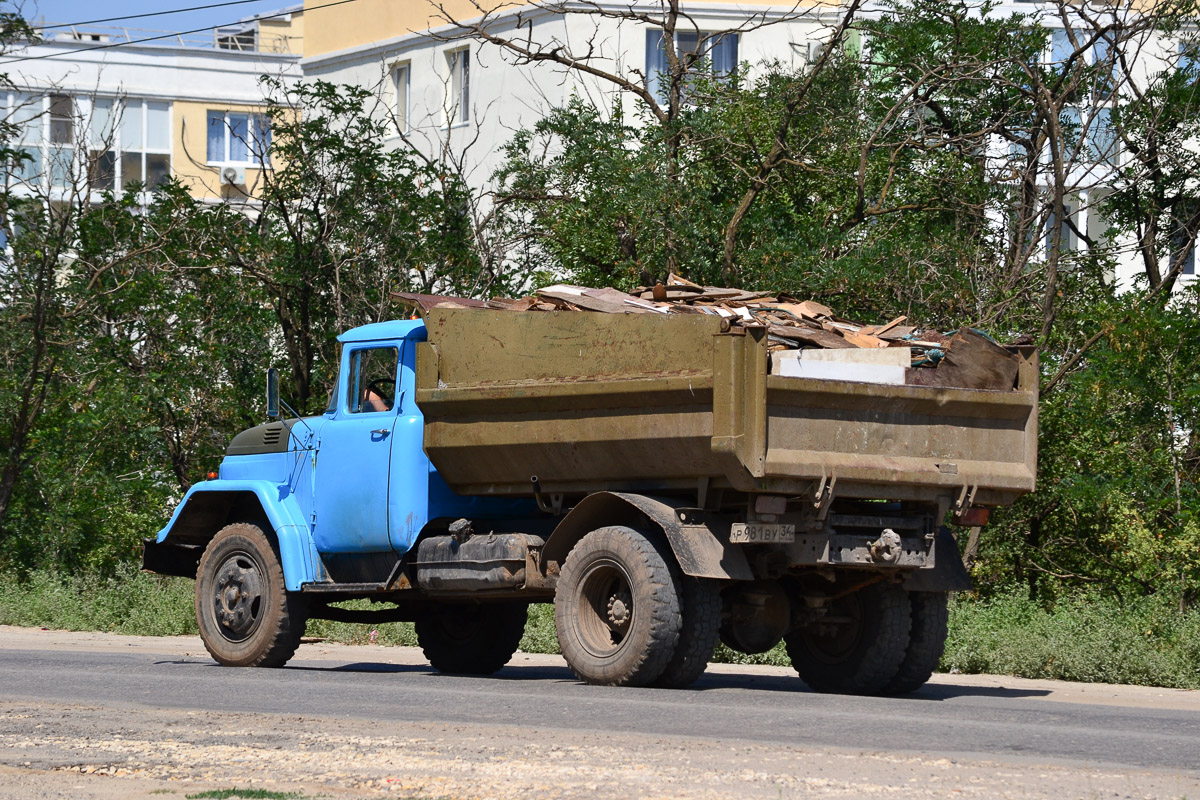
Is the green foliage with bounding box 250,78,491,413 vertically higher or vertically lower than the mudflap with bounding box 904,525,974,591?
higher

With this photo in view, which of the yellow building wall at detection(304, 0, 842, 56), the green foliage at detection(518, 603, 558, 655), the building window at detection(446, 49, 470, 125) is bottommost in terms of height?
the green foliage at detection(518, 603, 558, 655)

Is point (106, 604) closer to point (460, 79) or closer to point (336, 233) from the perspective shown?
point (336, 233)

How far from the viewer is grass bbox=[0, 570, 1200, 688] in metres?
13.5

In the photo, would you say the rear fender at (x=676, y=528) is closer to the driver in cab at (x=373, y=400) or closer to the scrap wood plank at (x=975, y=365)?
the scrap wood plank at (x=975, y=365)

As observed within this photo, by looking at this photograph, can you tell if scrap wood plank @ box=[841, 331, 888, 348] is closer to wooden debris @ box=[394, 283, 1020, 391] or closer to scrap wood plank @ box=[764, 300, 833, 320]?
wooden debris @ box=[394, 283, 1020, 391]

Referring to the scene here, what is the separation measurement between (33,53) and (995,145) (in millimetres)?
32514

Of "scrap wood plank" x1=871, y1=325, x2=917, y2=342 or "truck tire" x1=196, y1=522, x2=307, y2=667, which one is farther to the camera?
"truck tire" x1=196, y1=522, x2=307, y2=667

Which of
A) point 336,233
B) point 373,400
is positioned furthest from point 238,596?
point 336,233

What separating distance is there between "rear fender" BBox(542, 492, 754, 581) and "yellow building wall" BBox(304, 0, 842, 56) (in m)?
27.8

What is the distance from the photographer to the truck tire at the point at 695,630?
35.4 feet

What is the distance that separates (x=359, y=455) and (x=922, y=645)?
4324 mm

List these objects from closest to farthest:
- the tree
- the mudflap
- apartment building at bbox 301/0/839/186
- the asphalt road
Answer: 1. the asphalt road
2. the mudflap
3. the tree
4. apartment building at bbox 301/0/839/186

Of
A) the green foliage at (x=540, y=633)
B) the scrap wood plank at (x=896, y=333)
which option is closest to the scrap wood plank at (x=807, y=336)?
the scrap wood plank at (x=896, y=333)

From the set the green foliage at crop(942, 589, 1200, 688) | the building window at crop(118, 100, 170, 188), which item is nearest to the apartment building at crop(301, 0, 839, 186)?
the building window at crop(118, 100, 170, 188)
